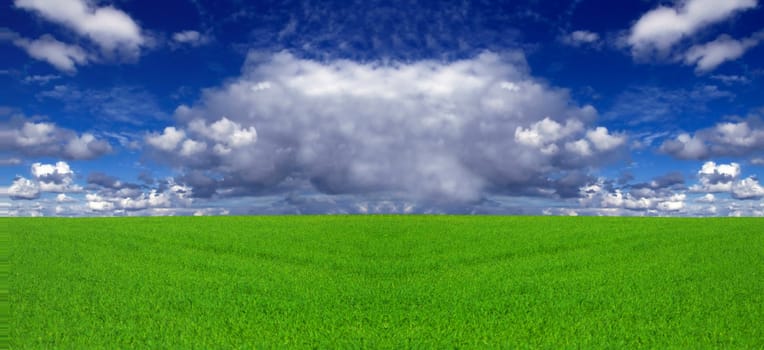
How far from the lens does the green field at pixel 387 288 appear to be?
11695mm

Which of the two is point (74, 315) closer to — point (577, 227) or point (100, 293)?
point (100, 293)

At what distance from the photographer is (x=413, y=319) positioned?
13.1 meters

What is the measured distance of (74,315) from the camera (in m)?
12.9

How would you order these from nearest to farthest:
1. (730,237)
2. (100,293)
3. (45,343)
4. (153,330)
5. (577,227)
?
(45,343), (153,330), (100,293), (730,237), (577,227)

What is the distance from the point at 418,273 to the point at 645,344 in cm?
913

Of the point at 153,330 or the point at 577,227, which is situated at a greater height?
the point at 577,227

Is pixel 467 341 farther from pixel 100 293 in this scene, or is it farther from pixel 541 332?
pixel 100 293

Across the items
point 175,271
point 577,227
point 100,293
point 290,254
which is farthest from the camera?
point 577,227

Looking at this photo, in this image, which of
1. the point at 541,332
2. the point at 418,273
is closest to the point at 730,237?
the point at 418,273

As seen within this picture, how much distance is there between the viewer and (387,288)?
54.4 ft

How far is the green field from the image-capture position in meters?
11.7

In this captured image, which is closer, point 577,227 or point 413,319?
point 413,319

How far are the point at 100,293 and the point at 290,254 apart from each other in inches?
344

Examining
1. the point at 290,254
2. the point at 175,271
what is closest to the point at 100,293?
the point at 175,271
